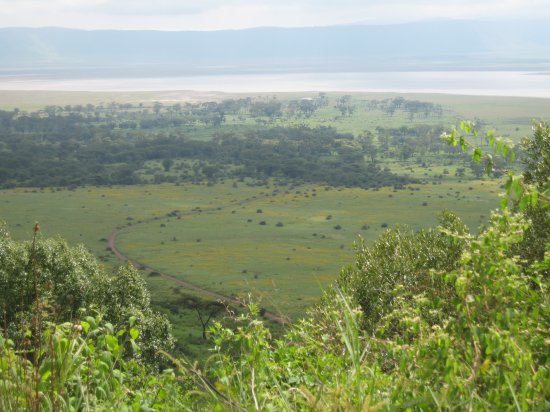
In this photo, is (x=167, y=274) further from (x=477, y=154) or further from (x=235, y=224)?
(x=477, y=154)

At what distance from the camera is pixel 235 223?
15288 cm

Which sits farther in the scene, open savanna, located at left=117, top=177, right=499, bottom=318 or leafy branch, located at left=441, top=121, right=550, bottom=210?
open savanna, located at left=117, top=177, right=499, bottom=318

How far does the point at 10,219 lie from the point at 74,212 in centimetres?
1666

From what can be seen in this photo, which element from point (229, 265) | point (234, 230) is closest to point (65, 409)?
point (229, 265)

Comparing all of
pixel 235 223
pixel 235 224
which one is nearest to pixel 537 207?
pixel 235 224

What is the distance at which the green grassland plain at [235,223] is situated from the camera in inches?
4154

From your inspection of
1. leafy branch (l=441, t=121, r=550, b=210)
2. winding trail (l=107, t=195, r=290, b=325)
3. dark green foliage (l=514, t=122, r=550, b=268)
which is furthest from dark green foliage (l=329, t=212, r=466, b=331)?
leafy branch (l=441, t=121, r=550, b=210)

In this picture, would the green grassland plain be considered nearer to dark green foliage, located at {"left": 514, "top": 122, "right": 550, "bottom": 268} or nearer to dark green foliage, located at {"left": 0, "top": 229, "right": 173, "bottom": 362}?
dark green foliage, located at {"left": 0, "top": 229, "right": 173, "bottom": 362}

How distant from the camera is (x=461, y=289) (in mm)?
7930

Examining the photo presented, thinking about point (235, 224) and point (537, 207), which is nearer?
point (537, 207)

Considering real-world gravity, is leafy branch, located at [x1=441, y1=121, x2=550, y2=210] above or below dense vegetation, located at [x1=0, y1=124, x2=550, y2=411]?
above

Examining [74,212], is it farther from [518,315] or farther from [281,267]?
[518,315]

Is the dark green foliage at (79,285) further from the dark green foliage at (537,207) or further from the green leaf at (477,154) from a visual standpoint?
the green leaf at (477,154)

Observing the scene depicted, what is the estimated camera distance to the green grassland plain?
4154 inches
